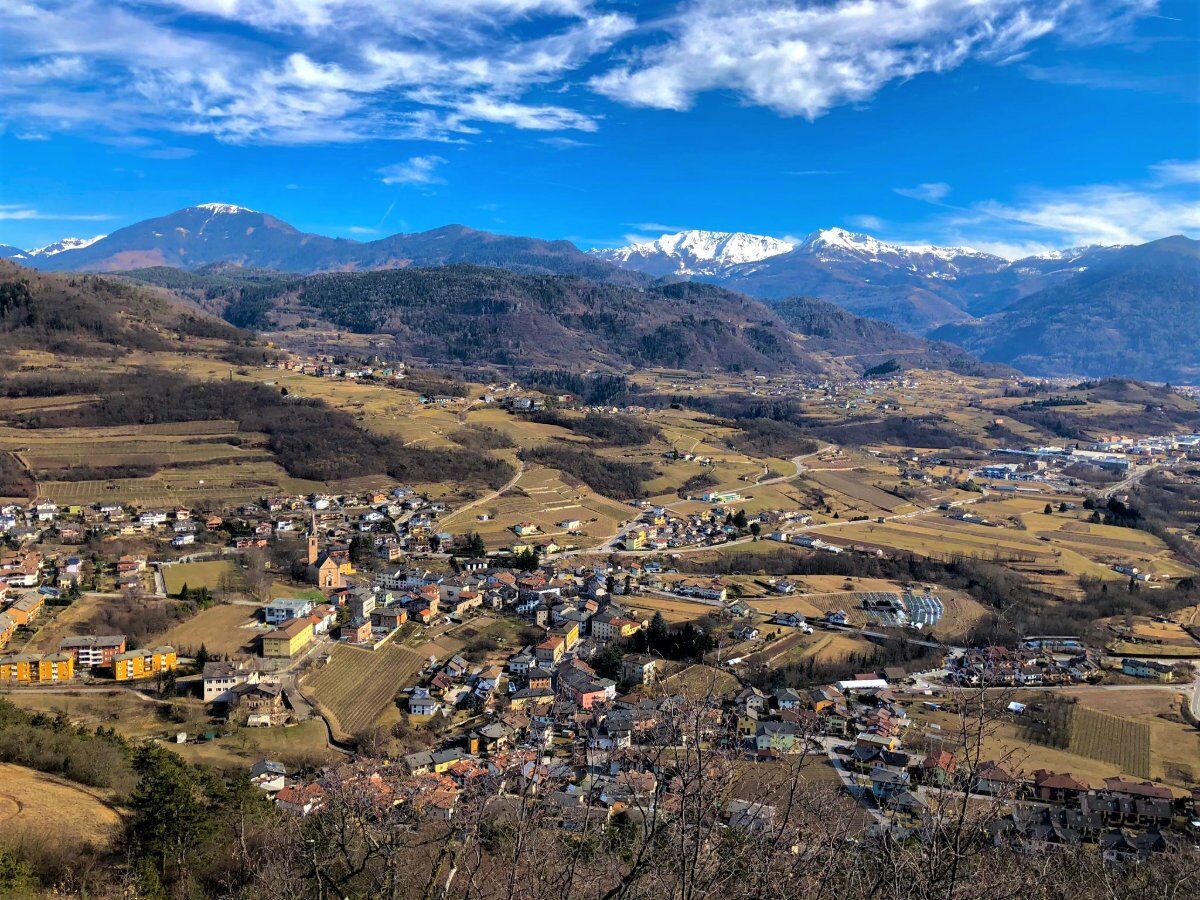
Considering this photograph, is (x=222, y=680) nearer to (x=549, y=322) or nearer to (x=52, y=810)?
(x=52, y=810)

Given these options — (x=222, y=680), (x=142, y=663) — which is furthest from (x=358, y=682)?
(x=142, y=663)

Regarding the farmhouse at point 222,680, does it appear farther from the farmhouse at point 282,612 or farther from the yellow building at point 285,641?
the farmhouse at point 282,612

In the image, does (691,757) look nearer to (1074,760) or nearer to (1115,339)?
(1074,760)

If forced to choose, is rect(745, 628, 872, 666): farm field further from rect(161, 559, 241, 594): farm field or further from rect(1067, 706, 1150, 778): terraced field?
rect(161, 559, 241, 594): farm field

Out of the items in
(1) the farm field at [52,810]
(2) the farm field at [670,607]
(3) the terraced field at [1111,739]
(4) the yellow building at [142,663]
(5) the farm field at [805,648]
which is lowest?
(3) the terraced field at [1111,739]

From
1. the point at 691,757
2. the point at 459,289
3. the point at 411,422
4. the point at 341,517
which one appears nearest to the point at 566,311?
the point at 459,289

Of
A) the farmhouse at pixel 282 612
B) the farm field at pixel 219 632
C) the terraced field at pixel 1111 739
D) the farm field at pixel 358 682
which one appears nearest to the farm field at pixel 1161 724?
the terraced field at pixel 1111 739

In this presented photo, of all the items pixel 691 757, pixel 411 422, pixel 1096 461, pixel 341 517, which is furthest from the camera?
pixel 1096 461
